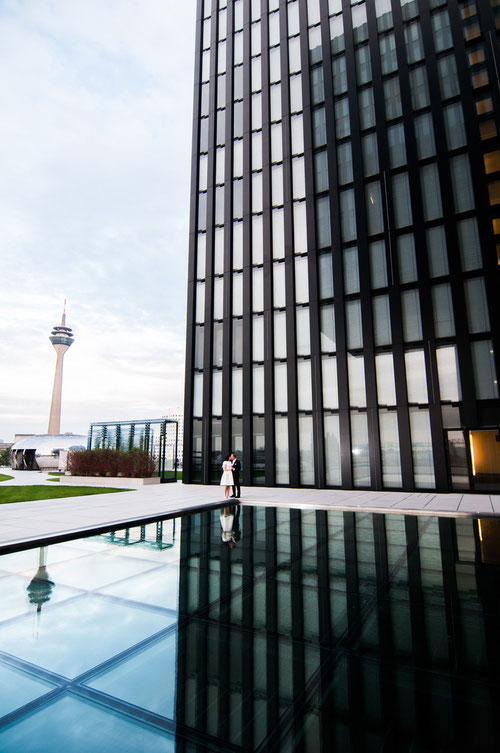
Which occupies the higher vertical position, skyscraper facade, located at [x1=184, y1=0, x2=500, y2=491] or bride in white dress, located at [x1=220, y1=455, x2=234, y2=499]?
skyscraper facade, located at [x1=184, y1=0, x2=500, y2=491]

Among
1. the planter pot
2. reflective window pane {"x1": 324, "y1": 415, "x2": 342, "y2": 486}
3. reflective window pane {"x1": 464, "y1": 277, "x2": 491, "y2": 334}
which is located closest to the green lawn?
the planter pot

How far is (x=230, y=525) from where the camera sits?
10.3m

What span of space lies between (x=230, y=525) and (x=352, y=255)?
55.2 ft

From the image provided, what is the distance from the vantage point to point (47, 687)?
10.2 feet

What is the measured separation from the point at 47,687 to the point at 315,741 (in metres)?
2.09

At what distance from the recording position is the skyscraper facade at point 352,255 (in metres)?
18.9

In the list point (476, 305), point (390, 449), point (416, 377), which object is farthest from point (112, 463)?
point (476, 305)

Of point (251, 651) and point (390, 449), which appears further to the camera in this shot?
point (390, 449)

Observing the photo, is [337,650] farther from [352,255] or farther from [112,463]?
[112,463]

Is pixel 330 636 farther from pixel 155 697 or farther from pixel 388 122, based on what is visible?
pixel 388 122

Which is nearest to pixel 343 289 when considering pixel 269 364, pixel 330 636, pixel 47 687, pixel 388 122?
pixel 269 364

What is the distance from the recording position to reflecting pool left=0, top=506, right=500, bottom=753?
2.60 metres

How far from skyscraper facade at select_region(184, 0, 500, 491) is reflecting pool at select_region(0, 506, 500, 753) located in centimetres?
1298

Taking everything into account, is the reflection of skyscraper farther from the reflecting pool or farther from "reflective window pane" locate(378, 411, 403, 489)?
"reflective window pane" locate(378, 411, 403, 489)
